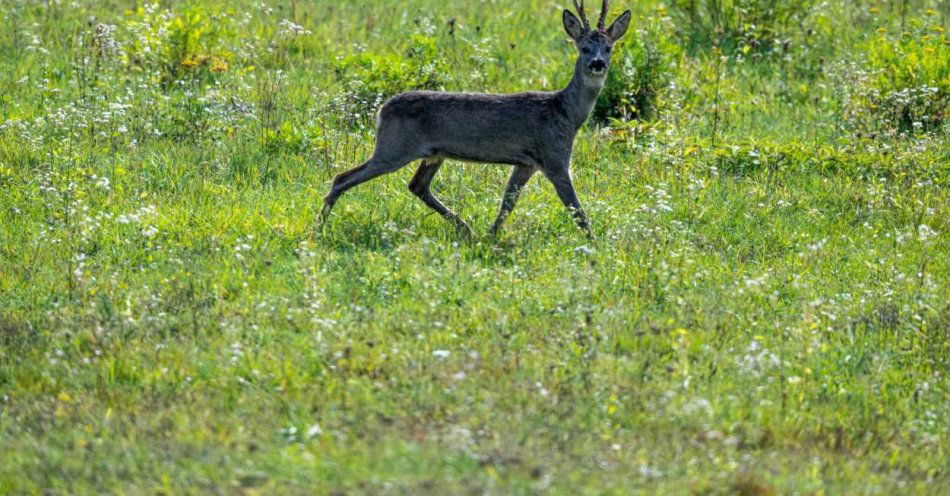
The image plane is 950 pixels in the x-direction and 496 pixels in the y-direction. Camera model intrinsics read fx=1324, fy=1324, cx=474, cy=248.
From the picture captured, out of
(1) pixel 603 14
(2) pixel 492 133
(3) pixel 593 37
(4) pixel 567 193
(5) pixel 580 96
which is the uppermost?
(1) pixel 603 14

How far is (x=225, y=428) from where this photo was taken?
604cm

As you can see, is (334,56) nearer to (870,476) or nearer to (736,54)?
(736,54)

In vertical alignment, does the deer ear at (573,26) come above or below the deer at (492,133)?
above

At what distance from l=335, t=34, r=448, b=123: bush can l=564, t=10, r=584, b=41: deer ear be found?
2009mm

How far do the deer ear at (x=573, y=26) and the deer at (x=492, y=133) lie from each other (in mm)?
16

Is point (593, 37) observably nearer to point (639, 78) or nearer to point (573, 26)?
point (573, 26)

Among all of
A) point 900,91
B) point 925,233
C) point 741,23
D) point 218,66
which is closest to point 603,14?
point 925,233

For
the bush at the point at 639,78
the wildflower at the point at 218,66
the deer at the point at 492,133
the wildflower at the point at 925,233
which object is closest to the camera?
the wildflower at the point at 925,233

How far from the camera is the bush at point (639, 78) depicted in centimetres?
1147

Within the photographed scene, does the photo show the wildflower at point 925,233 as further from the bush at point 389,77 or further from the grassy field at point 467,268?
the bush at point 389,77

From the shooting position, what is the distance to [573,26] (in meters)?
9.54

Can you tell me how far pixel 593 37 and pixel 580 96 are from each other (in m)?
0.44

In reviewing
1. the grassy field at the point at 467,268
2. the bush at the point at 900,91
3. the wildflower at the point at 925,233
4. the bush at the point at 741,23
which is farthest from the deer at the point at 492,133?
the bush at the point at 741,23

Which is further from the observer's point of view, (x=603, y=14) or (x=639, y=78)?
(x=639, y=78)
